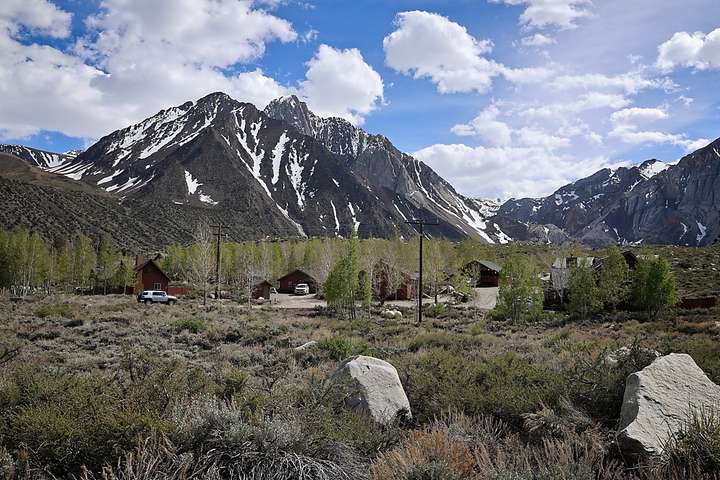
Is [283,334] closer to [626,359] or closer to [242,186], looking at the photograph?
[626,359]

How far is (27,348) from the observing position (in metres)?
15.5

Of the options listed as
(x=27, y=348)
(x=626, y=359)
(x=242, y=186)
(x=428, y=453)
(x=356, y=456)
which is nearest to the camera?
(x=428, y=453)

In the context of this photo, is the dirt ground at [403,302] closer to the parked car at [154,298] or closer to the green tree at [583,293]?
the parked car at [154,298]

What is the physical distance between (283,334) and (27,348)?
9.33m

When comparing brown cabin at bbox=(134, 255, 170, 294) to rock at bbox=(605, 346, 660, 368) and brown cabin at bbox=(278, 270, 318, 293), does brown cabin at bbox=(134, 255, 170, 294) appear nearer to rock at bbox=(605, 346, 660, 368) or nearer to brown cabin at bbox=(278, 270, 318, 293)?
brown cabin at bbox=(278, 270, 318, 293)

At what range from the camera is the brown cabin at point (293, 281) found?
67125mm

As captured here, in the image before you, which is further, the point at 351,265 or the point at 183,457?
the point at 351,265

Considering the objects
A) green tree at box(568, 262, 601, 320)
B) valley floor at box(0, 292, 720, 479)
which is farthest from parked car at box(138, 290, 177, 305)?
green tree at box(568, 262, 601, 320)

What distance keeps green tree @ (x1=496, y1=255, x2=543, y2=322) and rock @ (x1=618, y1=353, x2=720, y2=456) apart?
80.6 ft

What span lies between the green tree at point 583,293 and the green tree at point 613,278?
94cm

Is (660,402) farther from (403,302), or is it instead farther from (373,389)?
(403,302)

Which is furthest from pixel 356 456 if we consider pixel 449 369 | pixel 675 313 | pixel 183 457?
pixel 675 313

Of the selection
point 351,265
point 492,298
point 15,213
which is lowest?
point 492,298

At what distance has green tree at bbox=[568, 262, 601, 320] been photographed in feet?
109
